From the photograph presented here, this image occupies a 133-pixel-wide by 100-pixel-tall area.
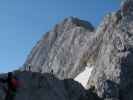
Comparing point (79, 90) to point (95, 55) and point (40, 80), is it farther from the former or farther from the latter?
point (95, 55)

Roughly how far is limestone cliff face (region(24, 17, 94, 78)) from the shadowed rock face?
34900 millimetres

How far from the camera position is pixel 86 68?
99312 mm

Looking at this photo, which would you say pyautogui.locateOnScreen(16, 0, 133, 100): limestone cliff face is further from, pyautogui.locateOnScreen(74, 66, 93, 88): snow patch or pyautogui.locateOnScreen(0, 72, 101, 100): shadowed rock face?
pyautogui.locateOnScreen(0, 72, 101, 100): shadowed rock face

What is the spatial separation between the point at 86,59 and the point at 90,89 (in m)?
33.1

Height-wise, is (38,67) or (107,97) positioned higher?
(38,67)

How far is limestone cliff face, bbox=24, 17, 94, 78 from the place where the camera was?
4245 inches

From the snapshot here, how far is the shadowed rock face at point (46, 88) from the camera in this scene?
56922 mm

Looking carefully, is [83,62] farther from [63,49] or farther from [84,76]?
[63,49]

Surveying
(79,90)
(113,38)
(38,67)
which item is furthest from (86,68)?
(79,90)

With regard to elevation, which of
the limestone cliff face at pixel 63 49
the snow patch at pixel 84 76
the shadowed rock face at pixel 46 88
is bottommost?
the shadowed rock face at pixel 46 88

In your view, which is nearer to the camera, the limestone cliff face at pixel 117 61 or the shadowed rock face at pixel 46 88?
the shadowed rock face at pixel 46 88

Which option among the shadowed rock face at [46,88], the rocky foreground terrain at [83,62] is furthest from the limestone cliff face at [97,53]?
the shadowed rock face at [46,88]

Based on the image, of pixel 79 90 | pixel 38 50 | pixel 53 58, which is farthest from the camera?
pixel 38 50

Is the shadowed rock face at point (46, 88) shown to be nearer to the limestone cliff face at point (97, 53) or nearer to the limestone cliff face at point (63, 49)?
the limestone cliff face at point (97, 53)
